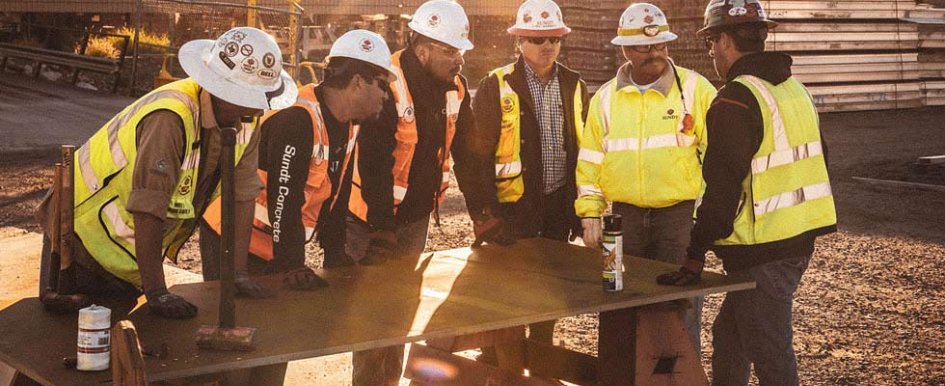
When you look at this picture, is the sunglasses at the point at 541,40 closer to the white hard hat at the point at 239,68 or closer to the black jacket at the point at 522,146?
the black jacket at the point at 522,146

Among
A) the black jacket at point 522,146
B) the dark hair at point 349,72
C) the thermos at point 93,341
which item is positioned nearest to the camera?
the thermos at point 93,341

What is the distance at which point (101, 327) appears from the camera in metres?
3.79

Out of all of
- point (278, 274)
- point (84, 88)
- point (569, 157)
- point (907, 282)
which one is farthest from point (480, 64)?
point (278, 274)

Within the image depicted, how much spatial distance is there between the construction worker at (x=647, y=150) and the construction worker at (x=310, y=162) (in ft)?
4.14

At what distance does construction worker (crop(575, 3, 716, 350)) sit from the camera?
6270 mm

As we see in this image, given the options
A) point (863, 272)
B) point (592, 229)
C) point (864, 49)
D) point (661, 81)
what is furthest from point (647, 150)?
point (864, 49)

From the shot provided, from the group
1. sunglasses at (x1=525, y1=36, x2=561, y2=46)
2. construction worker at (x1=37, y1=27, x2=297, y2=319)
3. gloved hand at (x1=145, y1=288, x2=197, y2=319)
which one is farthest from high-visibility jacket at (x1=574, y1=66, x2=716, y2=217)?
gloved hand at (x1=145, y1=288, x2=197, y2=319)

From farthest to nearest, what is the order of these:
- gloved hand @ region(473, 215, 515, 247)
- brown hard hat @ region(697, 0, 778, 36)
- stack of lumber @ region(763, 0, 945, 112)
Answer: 1. stack of lumber @ region(763, 0, 945, 112)
2. gloved hand @ region(473, 215, 515, 247)
3. brown hard hat @ region(697, 0, 778, 36)

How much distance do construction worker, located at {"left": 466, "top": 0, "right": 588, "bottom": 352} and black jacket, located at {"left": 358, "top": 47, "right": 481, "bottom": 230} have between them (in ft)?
0.47

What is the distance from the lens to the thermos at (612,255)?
518 cm

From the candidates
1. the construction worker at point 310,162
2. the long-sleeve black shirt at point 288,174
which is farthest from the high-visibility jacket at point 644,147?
the long-sleeve black shirt at point 288,174

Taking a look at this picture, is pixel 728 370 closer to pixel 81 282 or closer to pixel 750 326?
pixel 750 326

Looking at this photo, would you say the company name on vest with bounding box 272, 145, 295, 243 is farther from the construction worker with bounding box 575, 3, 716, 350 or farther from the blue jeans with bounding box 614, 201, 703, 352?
the blue jeans with bounding box 614, 201, 703, 352

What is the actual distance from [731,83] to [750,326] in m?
1.05
